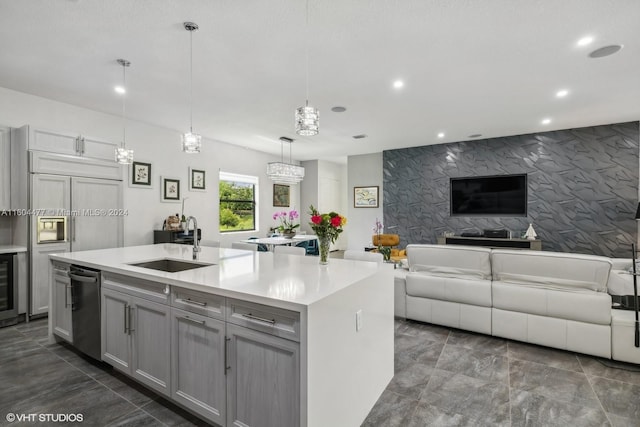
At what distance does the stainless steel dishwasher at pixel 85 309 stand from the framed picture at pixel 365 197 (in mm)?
6535

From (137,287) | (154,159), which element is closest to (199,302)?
(137,287)

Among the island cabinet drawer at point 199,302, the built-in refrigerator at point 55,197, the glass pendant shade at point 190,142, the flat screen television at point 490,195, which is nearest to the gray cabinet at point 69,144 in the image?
the built-in refrigerator at point 55,197

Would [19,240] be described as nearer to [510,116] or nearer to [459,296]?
[459,296]

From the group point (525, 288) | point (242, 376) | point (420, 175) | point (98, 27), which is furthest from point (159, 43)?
point (420, 175)

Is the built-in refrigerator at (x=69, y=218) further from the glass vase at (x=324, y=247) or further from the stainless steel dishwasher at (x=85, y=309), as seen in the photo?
the glass vase at (x=324, y=247)

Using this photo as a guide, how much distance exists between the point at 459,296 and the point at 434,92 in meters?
2.50

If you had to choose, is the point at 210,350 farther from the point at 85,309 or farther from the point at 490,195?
the point at 490,195

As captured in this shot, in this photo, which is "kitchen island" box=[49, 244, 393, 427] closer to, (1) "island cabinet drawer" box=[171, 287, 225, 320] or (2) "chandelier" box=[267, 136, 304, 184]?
(1) "island cabinet drawer" box=[171, 287, 225, 320]

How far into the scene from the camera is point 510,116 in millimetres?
5059

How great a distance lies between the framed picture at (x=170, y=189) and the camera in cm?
556

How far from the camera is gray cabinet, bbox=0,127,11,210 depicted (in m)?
3.65

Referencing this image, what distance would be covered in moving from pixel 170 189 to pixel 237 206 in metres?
1.88

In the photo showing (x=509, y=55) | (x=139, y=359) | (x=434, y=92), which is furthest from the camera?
(x=434, y=92)

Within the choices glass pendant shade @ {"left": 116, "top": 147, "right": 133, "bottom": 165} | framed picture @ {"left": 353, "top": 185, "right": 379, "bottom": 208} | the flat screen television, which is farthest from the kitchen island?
framed picture @ {"left": 353, "top": 185, "right": 379, "bottom": 208}
